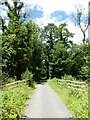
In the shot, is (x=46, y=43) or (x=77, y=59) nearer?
(x=77, y=59)

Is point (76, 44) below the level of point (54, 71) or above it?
above

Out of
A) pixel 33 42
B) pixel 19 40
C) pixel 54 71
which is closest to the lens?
pixel 19 40

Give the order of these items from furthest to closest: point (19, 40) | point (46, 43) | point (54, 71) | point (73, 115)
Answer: point (46, 43) → point (54, 71) → point (19, 40) → point (73, 115)

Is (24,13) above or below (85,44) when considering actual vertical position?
above

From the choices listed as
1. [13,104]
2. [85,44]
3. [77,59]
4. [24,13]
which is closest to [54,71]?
[77,59]

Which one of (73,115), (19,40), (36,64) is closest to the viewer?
(73,115)

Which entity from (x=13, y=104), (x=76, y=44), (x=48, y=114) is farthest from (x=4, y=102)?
(x=76, y=44)

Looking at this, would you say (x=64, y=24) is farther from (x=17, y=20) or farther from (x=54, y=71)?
(x=17, y=20)

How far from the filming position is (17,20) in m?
48.6

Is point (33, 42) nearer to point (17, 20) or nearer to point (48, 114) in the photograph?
point (17, 20)

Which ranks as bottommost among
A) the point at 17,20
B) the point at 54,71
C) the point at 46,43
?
the point at 54,71

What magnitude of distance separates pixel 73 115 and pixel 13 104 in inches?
96.9

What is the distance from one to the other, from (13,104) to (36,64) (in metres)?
48.3

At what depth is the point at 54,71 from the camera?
69375mm
